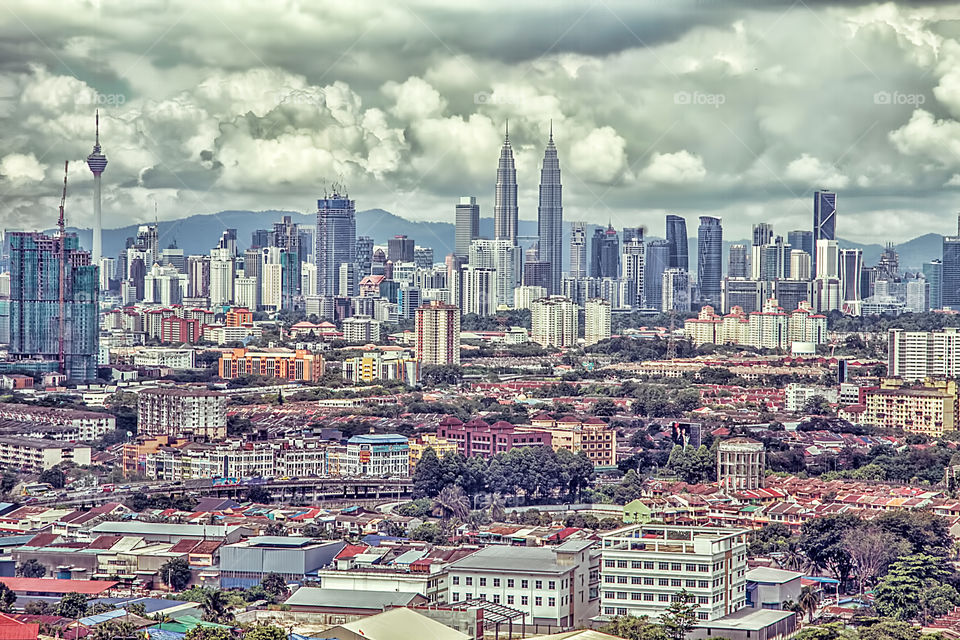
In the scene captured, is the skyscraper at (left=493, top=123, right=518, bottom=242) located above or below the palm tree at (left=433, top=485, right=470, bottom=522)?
above

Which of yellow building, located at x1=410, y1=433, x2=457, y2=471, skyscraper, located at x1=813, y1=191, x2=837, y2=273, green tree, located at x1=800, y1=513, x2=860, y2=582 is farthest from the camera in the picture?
skyscraper, located at x1=813, y1=191, x2=837, y2=273

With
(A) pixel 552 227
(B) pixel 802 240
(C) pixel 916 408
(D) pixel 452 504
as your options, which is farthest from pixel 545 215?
(D) pixel 452 504

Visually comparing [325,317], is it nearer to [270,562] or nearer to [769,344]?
[769,344]

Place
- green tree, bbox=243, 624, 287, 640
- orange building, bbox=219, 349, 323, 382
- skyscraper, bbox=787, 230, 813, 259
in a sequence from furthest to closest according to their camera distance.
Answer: skyscraper, bbox=787, 230, 813, 259, orange building, bbox=219, 349, 323, 382, green tree, bbox=243, 624, 287, 640

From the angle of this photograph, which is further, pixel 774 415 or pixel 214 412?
pixel 774 415

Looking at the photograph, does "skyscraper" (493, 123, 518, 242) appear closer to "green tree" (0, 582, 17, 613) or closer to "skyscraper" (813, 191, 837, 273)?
"skyscraper" (813, 191, 837, 273)

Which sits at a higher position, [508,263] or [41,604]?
[508,263]

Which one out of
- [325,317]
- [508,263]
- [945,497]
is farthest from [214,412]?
[508,263]

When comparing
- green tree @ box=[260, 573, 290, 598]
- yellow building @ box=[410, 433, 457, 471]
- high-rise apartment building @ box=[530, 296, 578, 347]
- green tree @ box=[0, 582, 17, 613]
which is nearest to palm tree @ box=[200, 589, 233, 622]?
green tree @ box=[260, 573, 290, 598]
